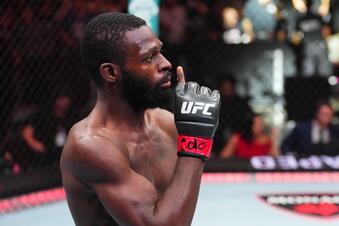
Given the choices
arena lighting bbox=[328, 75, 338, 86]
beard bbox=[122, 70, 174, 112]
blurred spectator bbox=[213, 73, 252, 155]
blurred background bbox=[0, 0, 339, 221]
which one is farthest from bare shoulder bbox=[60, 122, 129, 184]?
arena lighting bbox=[328, 75, 338, 86]

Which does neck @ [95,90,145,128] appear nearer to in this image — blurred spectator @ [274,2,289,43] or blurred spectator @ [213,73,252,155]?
blurred spectator @ [213,73,252,155]

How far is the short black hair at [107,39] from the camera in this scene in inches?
60.8

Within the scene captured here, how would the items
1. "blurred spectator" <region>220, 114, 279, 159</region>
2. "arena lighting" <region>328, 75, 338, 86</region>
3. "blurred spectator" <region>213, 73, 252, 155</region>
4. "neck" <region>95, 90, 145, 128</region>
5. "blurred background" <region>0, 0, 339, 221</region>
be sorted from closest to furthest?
1. "neck" <region>95, 90, 145, 128</region>
2. "blurred background" <region>0, 0, 339, 221</region>
3. "blurred spectator" <region>220, 114, 279, 159</region>
4. "blurred spectator" <region>213, 73, 252, 155</region>
5. "arena lighting" <region>328, 75, 338, 86</region>

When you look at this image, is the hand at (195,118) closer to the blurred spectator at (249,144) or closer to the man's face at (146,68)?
the man's face at (146,68)

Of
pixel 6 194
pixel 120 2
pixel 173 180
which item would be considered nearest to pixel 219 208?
pixel 6 194

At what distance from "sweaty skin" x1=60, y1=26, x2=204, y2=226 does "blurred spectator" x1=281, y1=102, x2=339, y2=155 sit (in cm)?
287

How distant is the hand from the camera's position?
1.54 metres

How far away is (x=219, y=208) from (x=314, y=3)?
222 cm

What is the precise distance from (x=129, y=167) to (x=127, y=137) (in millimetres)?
96

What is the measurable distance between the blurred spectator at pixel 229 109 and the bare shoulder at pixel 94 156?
3.17 m

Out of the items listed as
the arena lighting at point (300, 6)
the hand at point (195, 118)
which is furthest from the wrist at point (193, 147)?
the arena lighting at point (300, 6)

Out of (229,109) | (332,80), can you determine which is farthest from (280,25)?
(229,109)

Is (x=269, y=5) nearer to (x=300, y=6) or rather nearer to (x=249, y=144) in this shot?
(x=300, y=6)

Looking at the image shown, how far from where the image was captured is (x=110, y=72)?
5.17ft
